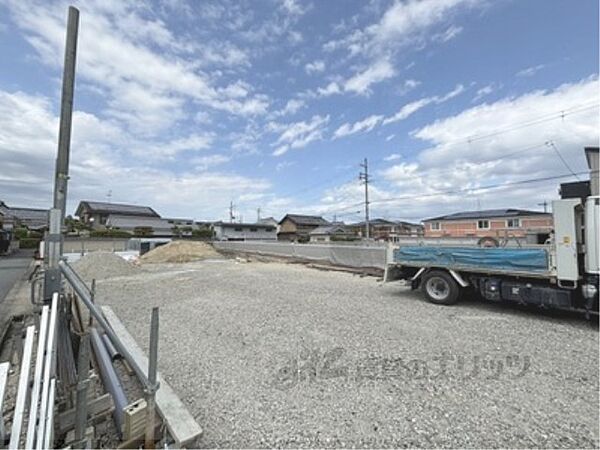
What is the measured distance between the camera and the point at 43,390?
6.75 feet

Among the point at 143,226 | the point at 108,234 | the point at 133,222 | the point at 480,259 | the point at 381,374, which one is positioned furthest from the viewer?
the point at 133,222

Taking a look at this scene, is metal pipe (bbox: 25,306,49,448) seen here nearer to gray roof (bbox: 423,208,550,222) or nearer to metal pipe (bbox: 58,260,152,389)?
metal pipe (bbox: 58,260,152,389)

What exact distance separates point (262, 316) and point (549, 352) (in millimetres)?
4389

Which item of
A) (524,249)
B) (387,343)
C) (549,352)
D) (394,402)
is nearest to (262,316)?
(387,343)

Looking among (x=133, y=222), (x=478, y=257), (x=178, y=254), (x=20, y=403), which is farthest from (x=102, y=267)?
(x=133, y=222)

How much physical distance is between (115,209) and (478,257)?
157ft

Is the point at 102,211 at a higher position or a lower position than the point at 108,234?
higher

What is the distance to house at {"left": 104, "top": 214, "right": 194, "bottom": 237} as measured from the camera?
35406mm

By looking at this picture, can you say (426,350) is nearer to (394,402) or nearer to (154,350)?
(394,402)

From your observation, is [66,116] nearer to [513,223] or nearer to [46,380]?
[46,380]

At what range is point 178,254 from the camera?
63.3 ft

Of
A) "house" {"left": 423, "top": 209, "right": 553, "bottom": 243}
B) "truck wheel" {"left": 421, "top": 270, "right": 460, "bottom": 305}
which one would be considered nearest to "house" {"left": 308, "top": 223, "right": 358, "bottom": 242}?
"house" {"left": 423, "top": 209, "right": 553, "bottom": 243}

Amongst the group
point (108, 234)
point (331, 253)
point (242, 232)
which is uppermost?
point (242, 232)

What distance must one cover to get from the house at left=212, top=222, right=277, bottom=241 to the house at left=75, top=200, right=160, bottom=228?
12243 millimetres
